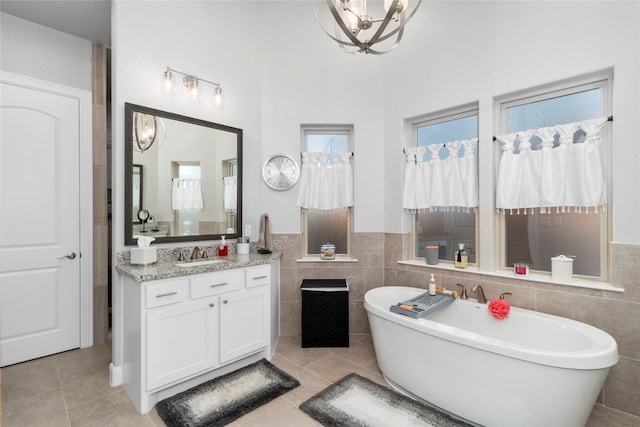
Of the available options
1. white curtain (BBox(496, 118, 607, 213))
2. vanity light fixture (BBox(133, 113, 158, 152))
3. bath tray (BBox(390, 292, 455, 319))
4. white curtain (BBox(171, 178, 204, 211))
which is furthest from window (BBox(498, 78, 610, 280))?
vanity light fixture (BBox(133, 113, 158, 152))

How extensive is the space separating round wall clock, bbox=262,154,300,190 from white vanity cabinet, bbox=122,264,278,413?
1024 mm

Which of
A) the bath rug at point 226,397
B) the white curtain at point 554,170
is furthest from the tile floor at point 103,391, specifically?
the white curtain at point 554,170

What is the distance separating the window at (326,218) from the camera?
3.30 m

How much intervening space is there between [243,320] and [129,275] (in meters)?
0.92

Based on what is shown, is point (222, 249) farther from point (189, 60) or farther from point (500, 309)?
point (500, 309)

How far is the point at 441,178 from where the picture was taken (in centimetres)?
286

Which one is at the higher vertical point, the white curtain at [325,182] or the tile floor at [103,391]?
the white curtain at [325,182]

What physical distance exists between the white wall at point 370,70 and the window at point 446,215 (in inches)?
6.4

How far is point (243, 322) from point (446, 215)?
2201mm

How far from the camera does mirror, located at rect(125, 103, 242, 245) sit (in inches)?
92.4

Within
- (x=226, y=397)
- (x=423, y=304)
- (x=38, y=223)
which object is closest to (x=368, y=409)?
(x=423, y=304)

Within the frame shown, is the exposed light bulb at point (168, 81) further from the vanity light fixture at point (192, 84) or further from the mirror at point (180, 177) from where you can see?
the mirror at point (180, 177)

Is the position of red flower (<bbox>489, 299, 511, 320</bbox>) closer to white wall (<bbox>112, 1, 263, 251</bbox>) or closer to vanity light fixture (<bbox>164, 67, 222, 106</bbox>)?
white wall (<bbox>112, 1, 263, 251</bbox>)

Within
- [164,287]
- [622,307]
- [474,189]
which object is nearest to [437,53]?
[474,189]
